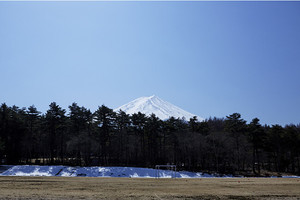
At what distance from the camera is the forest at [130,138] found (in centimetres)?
7050

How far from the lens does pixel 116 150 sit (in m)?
81.4

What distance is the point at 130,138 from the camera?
262 feet

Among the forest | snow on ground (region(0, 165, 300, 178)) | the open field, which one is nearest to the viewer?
the open field

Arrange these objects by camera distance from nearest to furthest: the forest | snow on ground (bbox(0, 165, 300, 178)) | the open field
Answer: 1. the open field
2. snow on ground (bbox(0, 165, 300, 178))
3. the forest

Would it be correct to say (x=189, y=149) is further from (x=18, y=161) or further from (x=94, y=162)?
(x=18, y=161)

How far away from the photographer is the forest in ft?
231

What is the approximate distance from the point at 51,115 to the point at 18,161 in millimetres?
15981

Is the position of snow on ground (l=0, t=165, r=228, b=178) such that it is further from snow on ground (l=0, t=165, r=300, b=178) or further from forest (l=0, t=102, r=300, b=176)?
forest (l=0, t=102, r=300, b=176)

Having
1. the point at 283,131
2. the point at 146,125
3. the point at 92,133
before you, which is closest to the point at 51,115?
the point at 92,133

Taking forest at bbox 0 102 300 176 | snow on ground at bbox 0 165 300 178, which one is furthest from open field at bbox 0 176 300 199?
forest at bbox 0 102 300 176

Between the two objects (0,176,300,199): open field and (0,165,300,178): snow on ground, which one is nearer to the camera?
(0,176,300,199): open field

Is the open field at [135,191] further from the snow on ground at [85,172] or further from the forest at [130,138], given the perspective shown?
the forest at [130,138]

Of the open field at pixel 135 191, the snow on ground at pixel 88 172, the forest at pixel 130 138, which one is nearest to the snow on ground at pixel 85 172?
the snow on ground at pixel 88 172

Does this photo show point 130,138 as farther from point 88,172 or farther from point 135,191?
point 135,191
